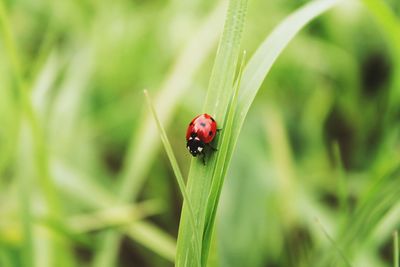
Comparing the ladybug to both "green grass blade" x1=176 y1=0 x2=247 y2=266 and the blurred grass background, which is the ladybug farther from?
the blurred grass background

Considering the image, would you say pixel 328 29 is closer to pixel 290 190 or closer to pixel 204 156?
pixel 290 190

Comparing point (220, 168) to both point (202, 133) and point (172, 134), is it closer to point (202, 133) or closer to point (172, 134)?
point (202, 133)

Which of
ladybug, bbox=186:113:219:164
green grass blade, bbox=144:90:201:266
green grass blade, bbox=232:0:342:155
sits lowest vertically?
green grass blade, bbox=144:90:201:266

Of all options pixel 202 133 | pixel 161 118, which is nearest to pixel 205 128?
pixel 202 133

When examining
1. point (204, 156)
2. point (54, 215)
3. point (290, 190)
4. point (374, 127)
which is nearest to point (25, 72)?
point (54, 215)

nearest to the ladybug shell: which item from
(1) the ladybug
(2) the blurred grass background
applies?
(1) the ladybug

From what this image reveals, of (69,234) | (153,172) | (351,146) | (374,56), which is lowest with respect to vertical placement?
(69,234)

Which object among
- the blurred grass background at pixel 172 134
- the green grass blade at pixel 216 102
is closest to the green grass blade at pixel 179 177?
the green grass blade at pixel 216 102
